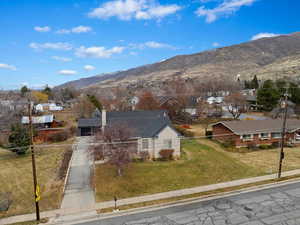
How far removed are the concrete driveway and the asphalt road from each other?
2.84m

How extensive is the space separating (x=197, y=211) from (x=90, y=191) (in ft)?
29.7

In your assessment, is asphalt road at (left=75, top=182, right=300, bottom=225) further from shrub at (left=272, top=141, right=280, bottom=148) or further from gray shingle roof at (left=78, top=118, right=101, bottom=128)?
gray shingle roof at (left=78, top=118, right=101, bottom=128)

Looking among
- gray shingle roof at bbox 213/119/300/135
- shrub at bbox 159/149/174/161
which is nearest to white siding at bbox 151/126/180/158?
shrub at bbox 159/149/174/161

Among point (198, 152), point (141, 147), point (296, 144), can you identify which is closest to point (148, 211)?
point (141, 147)

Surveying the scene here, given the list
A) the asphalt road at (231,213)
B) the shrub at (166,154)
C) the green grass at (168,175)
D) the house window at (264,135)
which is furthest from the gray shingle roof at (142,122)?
the house window at (264,135)

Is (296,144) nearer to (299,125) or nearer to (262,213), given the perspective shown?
(299,125)

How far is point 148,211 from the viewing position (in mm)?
14438

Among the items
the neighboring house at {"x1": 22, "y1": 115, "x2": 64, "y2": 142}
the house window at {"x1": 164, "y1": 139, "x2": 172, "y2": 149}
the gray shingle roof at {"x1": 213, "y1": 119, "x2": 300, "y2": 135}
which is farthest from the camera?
the neighboring house at {"x1": 22, "y1": 115, "x2": 64, "y2": 142}

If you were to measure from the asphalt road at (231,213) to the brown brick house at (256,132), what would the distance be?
582 inches

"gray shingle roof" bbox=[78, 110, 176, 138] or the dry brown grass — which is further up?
"gray shingle roof" bbox=[78, 110, 176, 138]

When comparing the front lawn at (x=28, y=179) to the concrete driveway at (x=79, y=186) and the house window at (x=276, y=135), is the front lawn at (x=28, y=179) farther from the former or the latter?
the house window at (x=276, y=135)

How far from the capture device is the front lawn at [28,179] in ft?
50.5

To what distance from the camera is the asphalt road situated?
42.5ft

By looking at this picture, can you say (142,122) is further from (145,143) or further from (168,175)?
(168,175)
